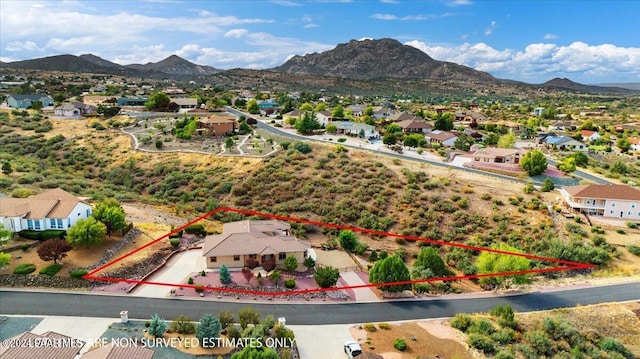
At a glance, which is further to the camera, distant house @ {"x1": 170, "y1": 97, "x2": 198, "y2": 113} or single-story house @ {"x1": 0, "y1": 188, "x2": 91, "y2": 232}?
distant house @ {"x1": 170, "y1": 97, "x2": 198, "y2": 113}

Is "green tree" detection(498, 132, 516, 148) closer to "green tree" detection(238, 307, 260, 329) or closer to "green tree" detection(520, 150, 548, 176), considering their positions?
"green tree" detection(520, 150, 548, 176)

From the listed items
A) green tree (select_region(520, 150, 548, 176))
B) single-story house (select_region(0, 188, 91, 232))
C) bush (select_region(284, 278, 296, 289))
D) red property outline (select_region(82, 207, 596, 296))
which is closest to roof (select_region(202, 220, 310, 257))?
bush (select_region(284, 278, 296, 289))

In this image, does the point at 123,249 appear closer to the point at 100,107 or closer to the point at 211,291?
the point at 211,291

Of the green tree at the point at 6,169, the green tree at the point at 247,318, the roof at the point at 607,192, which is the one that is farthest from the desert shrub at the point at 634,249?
the green tree at the point at 6,169

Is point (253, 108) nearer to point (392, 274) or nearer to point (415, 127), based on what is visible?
point (415, 127)

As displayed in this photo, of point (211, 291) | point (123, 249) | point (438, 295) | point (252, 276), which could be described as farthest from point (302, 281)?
point (123, 249)

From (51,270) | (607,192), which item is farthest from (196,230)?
(607,192)
